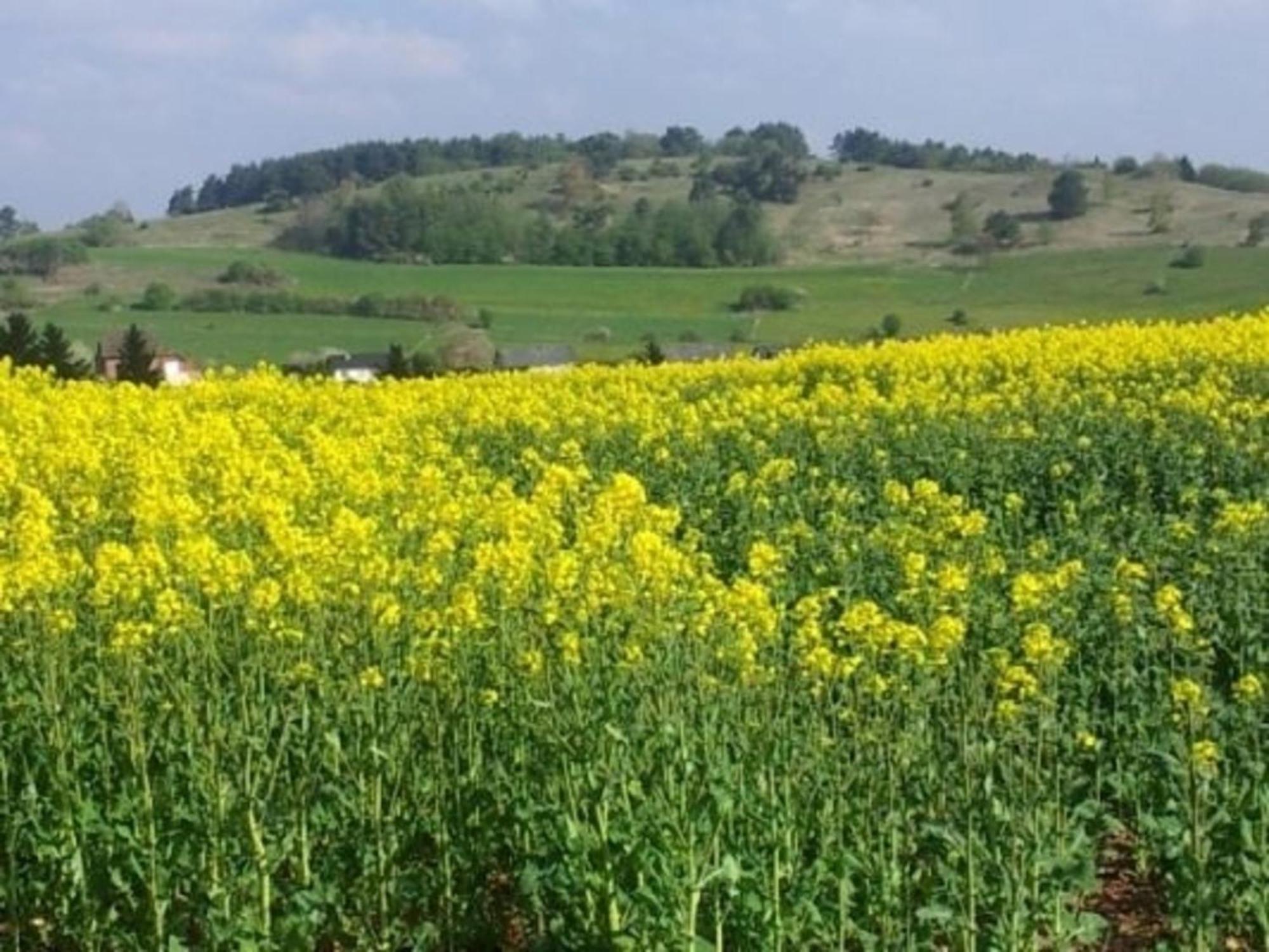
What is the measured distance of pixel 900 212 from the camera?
392 ft

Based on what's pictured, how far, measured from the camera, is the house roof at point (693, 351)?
55.6 metres

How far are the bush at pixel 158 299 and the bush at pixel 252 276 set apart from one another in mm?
4209

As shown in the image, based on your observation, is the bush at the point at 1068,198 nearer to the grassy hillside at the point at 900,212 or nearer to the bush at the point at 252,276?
the grassy hillside at the point at 900,212

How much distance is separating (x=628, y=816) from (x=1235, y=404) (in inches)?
459

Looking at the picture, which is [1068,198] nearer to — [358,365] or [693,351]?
[693,351]

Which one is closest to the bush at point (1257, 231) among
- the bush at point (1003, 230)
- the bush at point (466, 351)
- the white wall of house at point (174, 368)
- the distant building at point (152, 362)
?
the bush at point (1003, 230)

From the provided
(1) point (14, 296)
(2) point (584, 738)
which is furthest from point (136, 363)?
(1) point (14, 296)

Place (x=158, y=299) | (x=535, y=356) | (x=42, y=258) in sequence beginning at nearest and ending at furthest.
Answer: (x=535, y=356) → (x=158, y=299) → (x=42, y=258)

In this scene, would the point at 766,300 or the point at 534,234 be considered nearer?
the point at 766,300

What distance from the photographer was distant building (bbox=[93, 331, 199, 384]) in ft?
155

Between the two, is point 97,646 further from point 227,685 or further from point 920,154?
point 920,154

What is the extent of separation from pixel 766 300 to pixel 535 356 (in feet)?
82.2

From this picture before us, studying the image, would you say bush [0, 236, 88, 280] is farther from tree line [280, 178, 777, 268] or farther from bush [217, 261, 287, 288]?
tree line [280, 178, 777, 268]

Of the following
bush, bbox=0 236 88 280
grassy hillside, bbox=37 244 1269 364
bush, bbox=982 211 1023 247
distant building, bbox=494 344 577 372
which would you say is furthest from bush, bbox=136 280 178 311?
bush, bbox=982 211 1023 247
